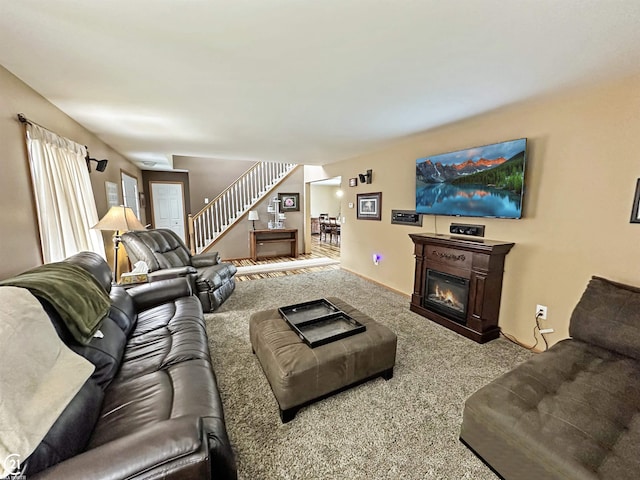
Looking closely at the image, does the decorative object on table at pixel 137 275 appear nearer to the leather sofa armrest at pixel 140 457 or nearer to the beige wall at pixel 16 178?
the beige wall at pixel 16 178

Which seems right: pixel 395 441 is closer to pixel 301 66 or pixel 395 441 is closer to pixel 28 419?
pixel 28 419

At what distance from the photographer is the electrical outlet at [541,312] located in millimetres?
2396

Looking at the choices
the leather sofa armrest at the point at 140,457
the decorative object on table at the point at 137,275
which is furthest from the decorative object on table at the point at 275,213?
the leather sofa armrest at the point at 140,457

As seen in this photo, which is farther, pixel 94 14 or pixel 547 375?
pixel 547 375

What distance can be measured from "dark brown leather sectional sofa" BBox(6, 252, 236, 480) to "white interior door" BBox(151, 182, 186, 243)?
522cm

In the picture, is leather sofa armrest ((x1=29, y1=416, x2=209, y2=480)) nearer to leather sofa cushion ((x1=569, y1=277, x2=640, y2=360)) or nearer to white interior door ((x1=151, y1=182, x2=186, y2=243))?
leather sofa cushion ((x1=569, y1=277, x2=640, y2=360))

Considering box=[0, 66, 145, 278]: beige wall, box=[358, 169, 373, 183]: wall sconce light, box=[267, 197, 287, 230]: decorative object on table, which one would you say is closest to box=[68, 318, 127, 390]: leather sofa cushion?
box=[0, 66, 145, 278]: beige wall

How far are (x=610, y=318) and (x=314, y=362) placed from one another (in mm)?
1943

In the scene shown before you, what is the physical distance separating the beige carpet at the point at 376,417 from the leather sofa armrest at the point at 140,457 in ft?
2.40

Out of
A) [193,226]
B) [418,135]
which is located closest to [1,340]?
[418,135]

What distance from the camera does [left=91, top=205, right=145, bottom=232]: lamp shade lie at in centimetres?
296

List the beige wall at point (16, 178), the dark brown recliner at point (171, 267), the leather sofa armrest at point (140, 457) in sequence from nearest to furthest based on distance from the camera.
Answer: the leather sofa armrest at point (140, 457)
the beige wall at point (16, 178)
the dark brown recliner at point (171, 267)

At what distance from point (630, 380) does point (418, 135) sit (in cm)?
293

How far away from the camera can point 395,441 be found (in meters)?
1.52
